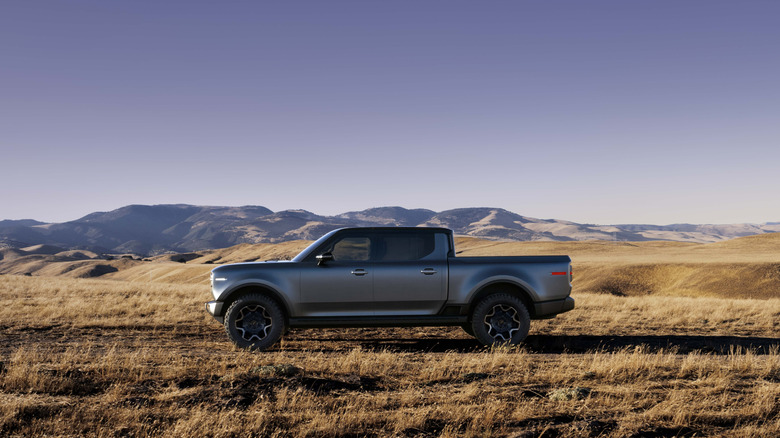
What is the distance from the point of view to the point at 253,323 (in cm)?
856

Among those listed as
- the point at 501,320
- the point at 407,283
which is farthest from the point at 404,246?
the point at 501,320

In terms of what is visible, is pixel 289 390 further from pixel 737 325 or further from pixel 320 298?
pixel 737 325

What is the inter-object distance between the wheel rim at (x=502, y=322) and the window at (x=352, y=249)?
232 centimetres

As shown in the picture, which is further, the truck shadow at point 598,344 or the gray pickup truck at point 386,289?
the truck shadow at point 598,344

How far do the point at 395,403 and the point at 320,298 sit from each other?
338 centimetres

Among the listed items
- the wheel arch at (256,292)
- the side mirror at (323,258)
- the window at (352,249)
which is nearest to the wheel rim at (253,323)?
the wheel arch at (256,292)

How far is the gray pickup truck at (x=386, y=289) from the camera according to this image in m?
8.45

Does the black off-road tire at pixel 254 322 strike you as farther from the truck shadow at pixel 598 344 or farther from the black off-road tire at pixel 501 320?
the black off-road tire at pixel 501 320

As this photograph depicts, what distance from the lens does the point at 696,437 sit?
467cm

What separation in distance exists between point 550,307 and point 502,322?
0.84 meters

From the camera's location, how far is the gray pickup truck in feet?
27.7

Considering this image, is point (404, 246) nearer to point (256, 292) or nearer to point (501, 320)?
point (501, 320)

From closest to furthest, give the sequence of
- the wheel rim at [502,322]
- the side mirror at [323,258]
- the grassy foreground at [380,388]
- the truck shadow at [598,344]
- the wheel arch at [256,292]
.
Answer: the grassy foreground at [380,388]
the side mirror at [323,258]
the wheel arch at [256,292]
the wheel rim at [502,322]
the truck shadow at [598,344]

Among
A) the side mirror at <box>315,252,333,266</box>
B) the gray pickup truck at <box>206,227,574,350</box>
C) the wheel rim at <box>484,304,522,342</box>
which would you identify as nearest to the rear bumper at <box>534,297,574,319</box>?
the gray pickup truck at <box>206,227,574,350</box>
